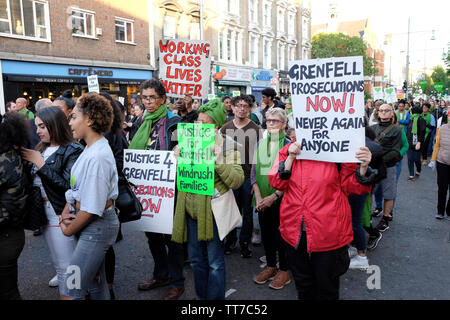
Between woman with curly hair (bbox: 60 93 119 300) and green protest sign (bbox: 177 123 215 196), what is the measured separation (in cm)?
70

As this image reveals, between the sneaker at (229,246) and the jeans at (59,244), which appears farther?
the sneaker at (229,246)

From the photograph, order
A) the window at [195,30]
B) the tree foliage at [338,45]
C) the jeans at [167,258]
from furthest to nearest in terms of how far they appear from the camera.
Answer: the tree foliage at [338,45], the window at [195,30], the jeans at [167,258]

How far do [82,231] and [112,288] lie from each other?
1.42 m

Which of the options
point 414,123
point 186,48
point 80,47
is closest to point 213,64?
point 80,47

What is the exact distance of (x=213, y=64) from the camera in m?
26.7

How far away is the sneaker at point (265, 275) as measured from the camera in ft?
13.6

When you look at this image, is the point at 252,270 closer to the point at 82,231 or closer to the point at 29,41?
the point at 82,231

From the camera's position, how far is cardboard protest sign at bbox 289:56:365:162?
2.61 meters

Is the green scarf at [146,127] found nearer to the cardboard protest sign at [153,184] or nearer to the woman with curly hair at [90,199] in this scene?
the cardboard protest sign at [153,184]

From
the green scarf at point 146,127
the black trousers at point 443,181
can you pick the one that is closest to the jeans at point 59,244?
the green scarf at point 146,127

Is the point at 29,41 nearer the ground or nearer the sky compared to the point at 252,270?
nearer the sky

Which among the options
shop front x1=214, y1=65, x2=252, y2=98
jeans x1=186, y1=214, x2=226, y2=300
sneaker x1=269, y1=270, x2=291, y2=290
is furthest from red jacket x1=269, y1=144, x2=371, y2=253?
shop front x1=214, y1=65, x2=252, y2=98

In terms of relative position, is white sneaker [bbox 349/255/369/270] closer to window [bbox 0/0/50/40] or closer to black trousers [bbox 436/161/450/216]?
black trousers [bbox 436/161/450/216]
